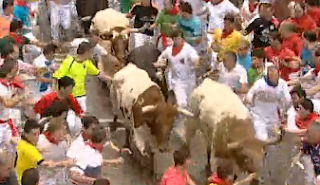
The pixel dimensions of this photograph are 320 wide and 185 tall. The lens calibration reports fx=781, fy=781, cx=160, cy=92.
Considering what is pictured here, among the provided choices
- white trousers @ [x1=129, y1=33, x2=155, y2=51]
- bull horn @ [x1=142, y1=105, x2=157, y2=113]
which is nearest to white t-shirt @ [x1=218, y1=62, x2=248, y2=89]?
bull horn @ [x1=142, y1=105, x2=157, y2=113]

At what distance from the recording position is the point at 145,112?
11.2 m

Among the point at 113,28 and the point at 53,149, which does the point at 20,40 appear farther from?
the point at 53,149

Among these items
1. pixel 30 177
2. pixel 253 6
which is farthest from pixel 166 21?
pixel 30 177

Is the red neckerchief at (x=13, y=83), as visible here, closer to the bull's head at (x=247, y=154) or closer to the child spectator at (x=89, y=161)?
the child spectator at (x=89, y=161)

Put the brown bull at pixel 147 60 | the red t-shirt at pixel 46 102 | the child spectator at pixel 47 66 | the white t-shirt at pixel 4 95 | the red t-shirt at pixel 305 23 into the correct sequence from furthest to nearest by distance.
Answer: the red t-shirt at pixel 305 23
the brown bull at pixel 147 60
the child spectator at pixel 47 66
the red t-shirt at pixel 46 102
the white t-shirt at pixel 4 95

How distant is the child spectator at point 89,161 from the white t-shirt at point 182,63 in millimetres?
3711

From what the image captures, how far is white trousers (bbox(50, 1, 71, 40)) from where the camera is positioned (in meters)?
16.0

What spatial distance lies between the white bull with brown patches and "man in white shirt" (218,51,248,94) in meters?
1.16

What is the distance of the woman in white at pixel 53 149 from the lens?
9133mm

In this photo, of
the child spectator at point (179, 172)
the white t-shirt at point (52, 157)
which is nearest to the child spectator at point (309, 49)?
the child spectator at point (179, 172)

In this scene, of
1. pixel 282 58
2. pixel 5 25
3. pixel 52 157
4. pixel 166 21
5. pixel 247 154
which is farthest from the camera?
pixel 5 25

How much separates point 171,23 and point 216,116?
3646 millimetres

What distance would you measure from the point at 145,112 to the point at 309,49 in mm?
3172

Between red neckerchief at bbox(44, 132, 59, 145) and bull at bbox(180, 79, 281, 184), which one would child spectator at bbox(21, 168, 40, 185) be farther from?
bull at bbox(180, 79, 281, 184)
